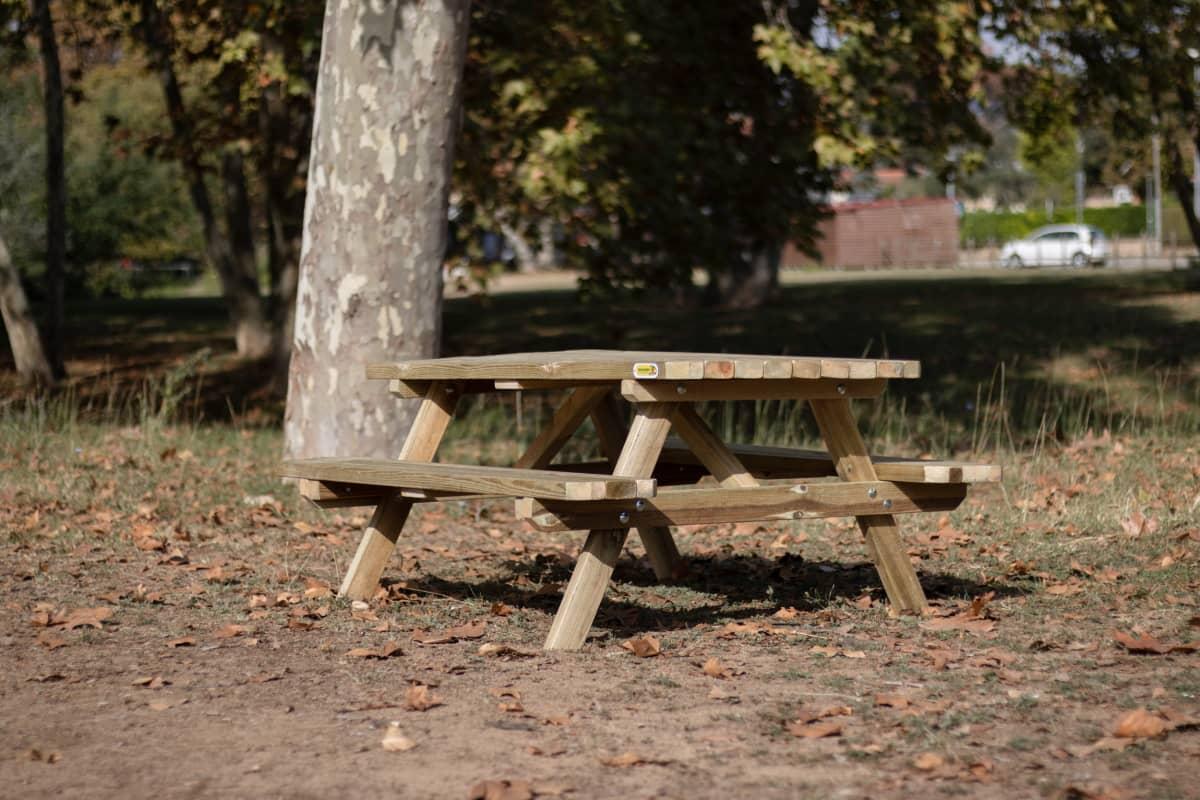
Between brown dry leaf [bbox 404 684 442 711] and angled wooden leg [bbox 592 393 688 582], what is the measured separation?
1.92 meters

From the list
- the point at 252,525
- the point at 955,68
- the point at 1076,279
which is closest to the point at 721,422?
the point at 955,68

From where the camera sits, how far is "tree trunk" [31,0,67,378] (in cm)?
1550

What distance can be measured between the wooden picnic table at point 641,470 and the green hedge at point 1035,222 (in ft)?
196

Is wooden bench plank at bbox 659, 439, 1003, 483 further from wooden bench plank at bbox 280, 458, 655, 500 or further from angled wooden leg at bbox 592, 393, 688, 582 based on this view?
wooden bench plank at bbox 280, 458, 655, 500

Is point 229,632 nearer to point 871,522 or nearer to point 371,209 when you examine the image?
point 871,522

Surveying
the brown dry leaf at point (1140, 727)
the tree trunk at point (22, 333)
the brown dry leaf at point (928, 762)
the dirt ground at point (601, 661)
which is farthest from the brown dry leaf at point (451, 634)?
the tree trunk at point (22, 333)

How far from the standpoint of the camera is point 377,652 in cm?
496

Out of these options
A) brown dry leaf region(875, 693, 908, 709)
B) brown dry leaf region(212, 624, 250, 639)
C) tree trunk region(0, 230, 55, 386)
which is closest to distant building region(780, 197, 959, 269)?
tree trunk region(0, 230, 55, 386)

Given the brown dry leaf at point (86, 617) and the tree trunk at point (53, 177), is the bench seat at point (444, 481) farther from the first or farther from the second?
the tree trunk at point (53, 177)

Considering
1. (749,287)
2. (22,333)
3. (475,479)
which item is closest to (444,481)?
(475,479)

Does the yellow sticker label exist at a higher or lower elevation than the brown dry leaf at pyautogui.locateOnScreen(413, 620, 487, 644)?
higher

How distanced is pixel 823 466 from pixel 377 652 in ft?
5.92

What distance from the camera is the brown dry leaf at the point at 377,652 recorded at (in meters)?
4.94

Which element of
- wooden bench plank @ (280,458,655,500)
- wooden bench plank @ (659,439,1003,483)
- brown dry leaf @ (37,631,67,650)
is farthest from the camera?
wooden bench plank @ (659,439,1003,483)
